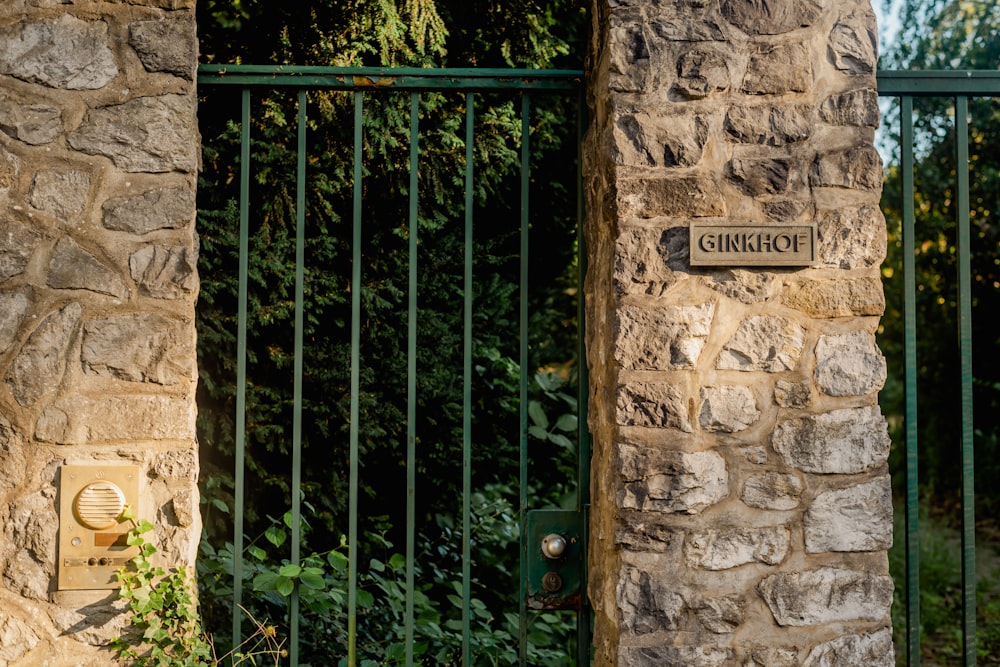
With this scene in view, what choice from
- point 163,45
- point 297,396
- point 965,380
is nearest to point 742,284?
point 965,380

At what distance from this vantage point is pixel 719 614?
77.9 inches

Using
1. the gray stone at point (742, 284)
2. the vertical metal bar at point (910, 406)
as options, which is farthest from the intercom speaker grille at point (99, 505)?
the vertical metal bar at point (910, 406)

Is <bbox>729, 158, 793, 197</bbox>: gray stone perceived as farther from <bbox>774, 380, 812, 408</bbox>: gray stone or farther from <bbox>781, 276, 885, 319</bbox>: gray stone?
<bbox>774, 380, 812, 408</bbox>: gray stone

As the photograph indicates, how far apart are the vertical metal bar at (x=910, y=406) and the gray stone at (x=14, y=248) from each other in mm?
2231

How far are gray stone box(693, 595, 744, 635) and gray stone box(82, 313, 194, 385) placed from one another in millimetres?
1392

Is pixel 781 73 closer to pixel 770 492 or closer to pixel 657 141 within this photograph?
pixel 657 141

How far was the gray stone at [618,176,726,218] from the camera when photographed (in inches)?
80.2

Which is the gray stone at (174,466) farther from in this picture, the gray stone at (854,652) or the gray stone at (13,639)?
the gray stone at (854,652)

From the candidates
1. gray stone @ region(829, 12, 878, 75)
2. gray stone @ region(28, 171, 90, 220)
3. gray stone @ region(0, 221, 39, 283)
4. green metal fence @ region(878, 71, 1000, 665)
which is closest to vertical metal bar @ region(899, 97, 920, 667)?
green metal fence @ region(878, 71, 1000, 665)

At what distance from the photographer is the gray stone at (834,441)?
6.62 feet

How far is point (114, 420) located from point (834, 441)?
1.77 meters

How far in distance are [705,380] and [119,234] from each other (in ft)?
4.91

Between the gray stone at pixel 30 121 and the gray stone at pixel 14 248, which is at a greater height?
the gray stone at pixel 30 121

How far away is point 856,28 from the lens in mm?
2090
